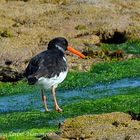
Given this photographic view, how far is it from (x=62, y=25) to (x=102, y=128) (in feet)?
45.1

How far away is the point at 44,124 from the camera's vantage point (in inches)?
497

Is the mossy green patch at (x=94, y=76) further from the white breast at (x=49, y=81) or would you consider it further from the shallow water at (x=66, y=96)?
the white breast at (x=49, y=81)

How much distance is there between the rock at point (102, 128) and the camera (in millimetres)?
10169

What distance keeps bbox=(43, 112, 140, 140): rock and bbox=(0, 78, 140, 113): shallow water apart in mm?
4332

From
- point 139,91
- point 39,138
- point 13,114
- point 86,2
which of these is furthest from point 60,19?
point 39,138

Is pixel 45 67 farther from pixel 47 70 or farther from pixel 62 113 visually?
pixel 62 113

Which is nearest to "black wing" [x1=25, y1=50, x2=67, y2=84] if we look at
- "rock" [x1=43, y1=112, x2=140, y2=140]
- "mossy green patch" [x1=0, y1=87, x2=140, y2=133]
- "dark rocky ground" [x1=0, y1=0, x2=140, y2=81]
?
"mossy green patch" [x1=0, y1=87, x2=140, y2=133]

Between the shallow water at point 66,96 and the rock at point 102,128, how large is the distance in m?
4.33

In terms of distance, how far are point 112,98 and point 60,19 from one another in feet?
33.8

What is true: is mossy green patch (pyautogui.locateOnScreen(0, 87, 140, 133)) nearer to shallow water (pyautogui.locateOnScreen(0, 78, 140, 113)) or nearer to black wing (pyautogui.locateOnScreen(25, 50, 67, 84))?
black wing (pyautogui.locateOnScreen(25, 50, 67, 84))

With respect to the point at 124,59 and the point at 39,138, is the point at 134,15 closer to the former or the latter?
the point at 124,59

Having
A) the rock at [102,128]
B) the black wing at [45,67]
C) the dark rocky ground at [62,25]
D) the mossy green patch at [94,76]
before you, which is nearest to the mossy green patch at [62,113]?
the black wing at [45,67]

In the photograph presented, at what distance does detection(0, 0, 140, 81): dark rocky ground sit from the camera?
69.1 feet

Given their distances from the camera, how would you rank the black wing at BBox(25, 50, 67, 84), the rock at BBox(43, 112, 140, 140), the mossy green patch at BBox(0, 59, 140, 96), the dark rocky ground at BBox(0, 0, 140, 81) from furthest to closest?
the dark rocky ground at BBox(0, 0, 140, 81), the mossy green patch at BBox(0, 59, 140, 96), the black wing at BBox(25, 50, 67, 84), the rock at BBox(43, 112, 140, 140)
